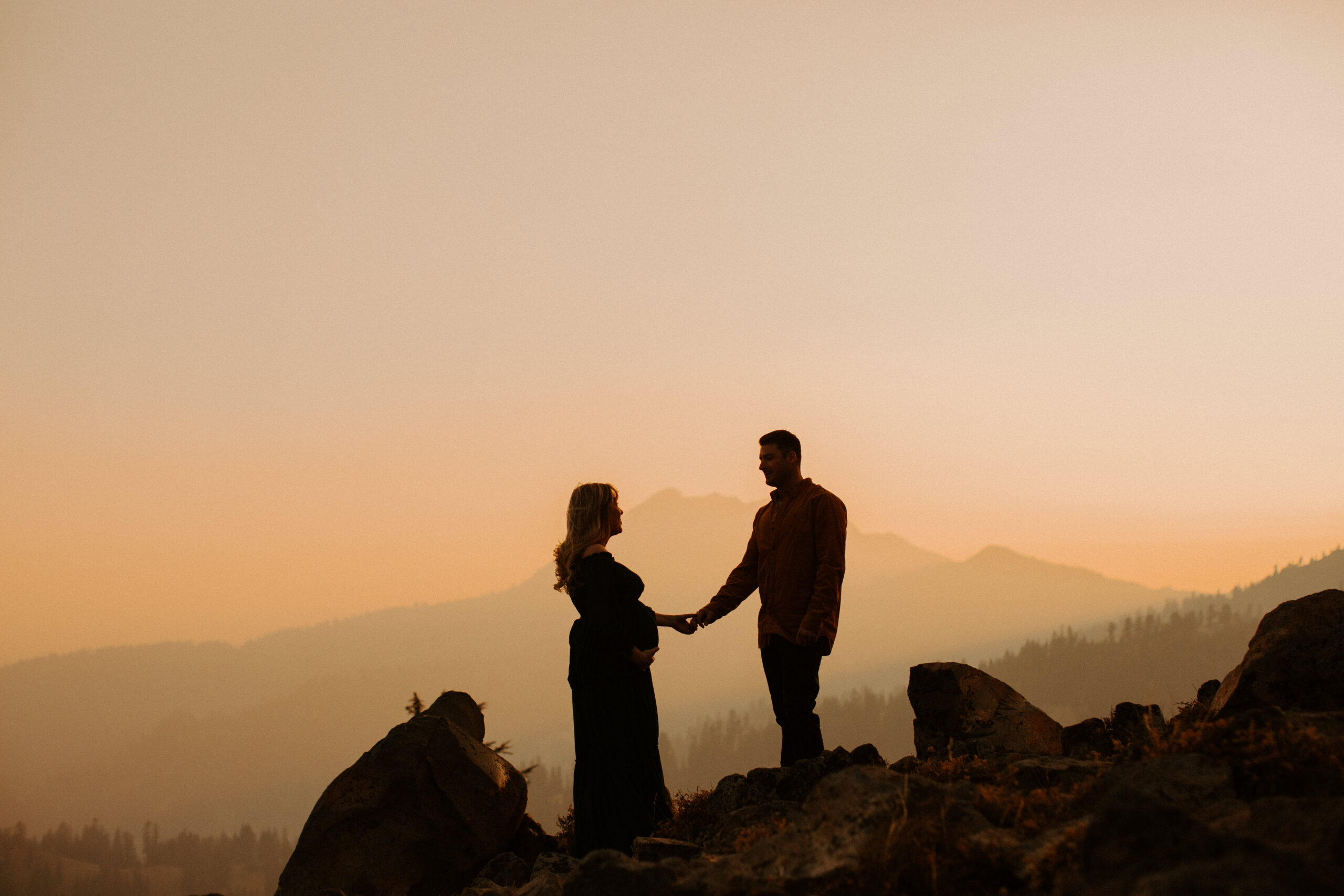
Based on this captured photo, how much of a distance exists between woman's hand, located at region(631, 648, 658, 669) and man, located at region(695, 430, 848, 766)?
1017 mm

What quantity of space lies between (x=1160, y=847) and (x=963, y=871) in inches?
47.4

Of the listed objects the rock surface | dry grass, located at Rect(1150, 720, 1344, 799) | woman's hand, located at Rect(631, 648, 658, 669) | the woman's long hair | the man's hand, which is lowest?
the rock surface

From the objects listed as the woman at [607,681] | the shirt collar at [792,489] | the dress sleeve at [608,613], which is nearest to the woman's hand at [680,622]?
the woman at [607,681]

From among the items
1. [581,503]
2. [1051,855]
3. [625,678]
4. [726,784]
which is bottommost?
[726,784]

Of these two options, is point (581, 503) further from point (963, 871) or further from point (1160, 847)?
point (1160, 847)

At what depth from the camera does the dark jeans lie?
8.98 metres

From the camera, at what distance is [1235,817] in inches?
191

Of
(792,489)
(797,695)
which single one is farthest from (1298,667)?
(792,489)

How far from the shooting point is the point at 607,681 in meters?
8.59

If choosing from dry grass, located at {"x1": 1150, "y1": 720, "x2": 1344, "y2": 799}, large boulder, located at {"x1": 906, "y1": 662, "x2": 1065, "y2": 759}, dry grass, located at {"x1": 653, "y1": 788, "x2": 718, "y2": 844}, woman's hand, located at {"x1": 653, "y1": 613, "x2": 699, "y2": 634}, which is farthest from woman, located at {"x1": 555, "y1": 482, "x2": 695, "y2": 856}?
dry grass, located at {"x1": 1150, "y1": 720, "x2": 1344, "y2": 799}

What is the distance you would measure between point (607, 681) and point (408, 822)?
4.37 meters

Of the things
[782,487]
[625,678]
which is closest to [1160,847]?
[625,678]

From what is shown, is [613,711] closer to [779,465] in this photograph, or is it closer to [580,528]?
[580,528]

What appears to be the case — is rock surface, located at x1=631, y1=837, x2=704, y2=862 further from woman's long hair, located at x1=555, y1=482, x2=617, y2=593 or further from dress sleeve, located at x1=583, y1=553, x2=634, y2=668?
woman's long hair, located at x1=555, y1=482, x2=617, y2=593
